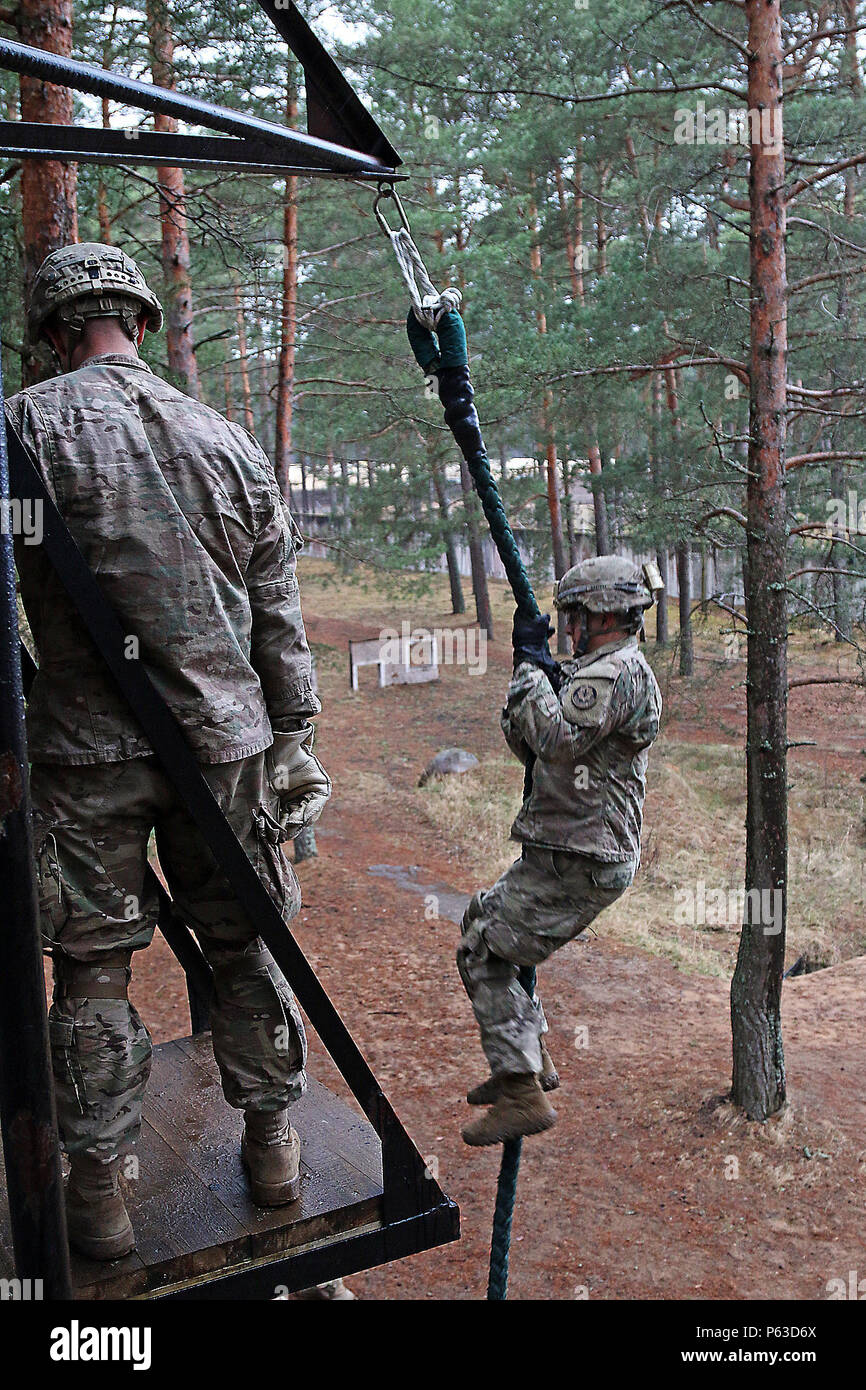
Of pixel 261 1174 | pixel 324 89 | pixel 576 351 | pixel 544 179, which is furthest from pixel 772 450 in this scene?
pixel 544 179

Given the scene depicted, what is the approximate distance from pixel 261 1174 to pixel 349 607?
31163 mm

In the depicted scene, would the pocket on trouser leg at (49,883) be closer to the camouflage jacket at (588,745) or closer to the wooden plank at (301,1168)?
the wooden plank at (301,1168)

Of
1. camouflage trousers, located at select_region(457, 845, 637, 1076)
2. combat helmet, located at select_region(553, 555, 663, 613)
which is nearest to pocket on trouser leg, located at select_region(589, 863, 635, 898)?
camouflage trousers, located at select_region(457, 845, 637, 1076)

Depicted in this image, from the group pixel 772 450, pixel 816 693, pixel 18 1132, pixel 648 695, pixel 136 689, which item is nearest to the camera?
pixel 18 1132

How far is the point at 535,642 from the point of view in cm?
332

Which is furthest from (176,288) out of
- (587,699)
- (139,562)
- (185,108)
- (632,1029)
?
(139,562)

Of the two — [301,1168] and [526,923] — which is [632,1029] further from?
[301,1168]

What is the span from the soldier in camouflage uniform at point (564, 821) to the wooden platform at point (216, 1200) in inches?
23.5

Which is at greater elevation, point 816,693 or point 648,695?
point 648,695

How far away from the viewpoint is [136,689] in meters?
2.30

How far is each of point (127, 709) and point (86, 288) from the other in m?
0.95

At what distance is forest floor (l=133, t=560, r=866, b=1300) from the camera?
676 centimetres

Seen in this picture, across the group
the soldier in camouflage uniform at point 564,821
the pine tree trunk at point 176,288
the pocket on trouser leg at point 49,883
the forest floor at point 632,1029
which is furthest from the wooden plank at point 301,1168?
the pine tree trunk at point 176,288

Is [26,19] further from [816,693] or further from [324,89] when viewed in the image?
[816,693]
